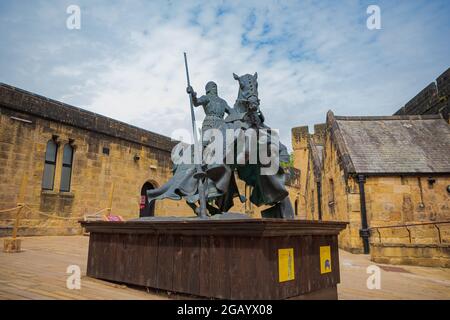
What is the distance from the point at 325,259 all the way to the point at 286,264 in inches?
35.7

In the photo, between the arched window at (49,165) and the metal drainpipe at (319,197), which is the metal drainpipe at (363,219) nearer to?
the metal drainpipe at (319,197)

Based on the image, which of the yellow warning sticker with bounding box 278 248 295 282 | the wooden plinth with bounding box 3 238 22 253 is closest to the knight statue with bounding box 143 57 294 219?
the yellow warning sticker with bounding box 278 248 295 282

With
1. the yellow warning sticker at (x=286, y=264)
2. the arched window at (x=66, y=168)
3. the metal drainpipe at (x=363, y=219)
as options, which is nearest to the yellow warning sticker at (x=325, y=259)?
the yellow warning sticker at (x=286, y=264)

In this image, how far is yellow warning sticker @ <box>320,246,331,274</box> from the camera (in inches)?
153

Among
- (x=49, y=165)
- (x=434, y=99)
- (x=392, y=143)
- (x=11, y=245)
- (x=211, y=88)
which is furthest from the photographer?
(x=434, y=99)

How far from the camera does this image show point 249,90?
4602 millimetres

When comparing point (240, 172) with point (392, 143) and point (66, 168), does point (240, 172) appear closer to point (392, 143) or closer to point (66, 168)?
point (66, 168)

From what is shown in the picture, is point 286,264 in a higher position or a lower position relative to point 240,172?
lower

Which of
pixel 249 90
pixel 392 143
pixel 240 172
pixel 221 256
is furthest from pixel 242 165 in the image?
pixel 392 143

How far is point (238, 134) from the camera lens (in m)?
4.35

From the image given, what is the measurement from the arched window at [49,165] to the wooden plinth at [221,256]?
27.6 feet

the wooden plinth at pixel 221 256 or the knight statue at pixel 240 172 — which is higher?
the knight statue at pixel 240 172

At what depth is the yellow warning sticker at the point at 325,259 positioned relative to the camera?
390 centimetres
